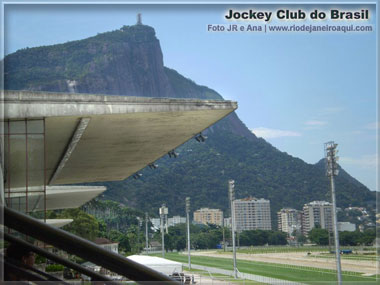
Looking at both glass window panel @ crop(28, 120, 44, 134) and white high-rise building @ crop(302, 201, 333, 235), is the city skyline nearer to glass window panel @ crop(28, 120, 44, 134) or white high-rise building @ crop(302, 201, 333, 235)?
white high-rise building @ crop(302, 201, 333, 235)

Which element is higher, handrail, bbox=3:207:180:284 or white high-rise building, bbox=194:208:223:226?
handrail, bbox=3:207:180:284

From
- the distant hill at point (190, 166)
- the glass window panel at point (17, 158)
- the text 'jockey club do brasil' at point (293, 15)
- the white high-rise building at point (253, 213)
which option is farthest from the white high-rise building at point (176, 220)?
the text 'jockey club do brasil' at point (293, 15)

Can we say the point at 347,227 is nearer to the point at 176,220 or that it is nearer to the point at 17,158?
the point at 176,220

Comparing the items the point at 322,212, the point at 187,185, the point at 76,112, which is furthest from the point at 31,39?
the point at 76,112

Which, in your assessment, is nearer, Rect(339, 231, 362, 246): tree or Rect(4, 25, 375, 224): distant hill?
Rect(339, 231, 362, 246): tree

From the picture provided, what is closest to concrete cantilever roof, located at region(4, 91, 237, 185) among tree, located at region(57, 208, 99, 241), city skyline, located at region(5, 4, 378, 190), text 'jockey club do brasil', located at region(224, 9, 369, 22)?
text 'jockey club do brasil', located at region(224, 9, 369, 22)

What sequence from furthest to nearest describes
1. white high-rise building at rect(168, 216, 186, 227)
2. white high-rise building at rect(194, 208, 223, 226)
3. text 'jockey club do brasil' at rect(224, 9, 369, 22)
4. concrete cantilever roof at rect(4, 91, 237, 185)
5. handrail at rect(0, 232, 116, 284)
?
white high-rise building at rect(168, 216, 186, 227) < white high-rise building at rect(194, 208, 223, 226) < text 'jockey club do brasil' at rect(224, 9, 369, 22) < concrete cantilever roof at rect(4, 91, 237, 185) < handrail at rect(0, 232, 116, 284)
